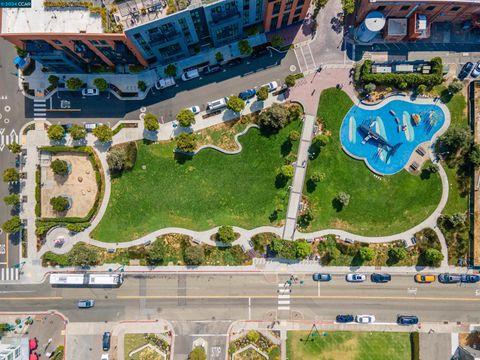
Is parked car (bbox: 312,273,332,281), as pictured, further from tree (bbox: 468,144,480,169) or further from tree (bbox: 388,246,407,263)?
tree (bbox: 468,144,480,169)

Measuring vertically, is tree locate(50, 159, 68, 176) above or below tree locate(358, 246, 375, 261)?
above

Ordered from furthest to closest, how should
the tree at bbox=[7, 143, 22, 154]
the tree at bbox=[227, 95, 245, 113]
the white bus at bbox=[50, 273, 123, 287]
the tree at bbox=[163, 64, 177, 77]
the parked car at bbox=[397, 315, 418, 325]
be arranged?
the parked car at bbox=[397, 315, 418, 325] → the white bus at bbox=[50, 273, 123, 287] → the tree at bbox=[7, 143, 22, 154] → the tree at bbox=[163, 64, 177, 77] → the tree at bbox=[227, 95, 245, 113]

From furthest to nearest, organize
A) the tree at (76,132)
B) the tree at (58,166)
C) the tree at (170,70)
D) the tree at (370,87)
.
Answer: the tree at (370,87)
the tree at (170,70)
the tree at (76,132)
the tree at (58,166)

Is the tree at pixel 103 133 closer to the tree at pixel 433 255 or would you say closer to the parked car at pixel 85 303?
the parked car at pixel 85 303

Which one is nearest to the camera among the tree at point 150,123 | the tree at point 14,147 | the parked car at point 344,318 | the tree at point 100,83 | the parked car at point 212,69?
the tree at point 150,123

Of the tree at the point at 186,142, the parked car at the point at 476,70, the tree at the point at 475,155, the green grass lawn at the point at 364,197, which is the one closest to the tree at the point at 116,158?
the tree at the point at 186,142

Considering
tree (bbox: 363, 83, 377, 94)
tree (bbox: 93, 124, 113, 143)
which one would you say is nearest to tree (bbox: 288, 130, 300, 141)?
tree (bbox: 363, 83, 377, 94)
